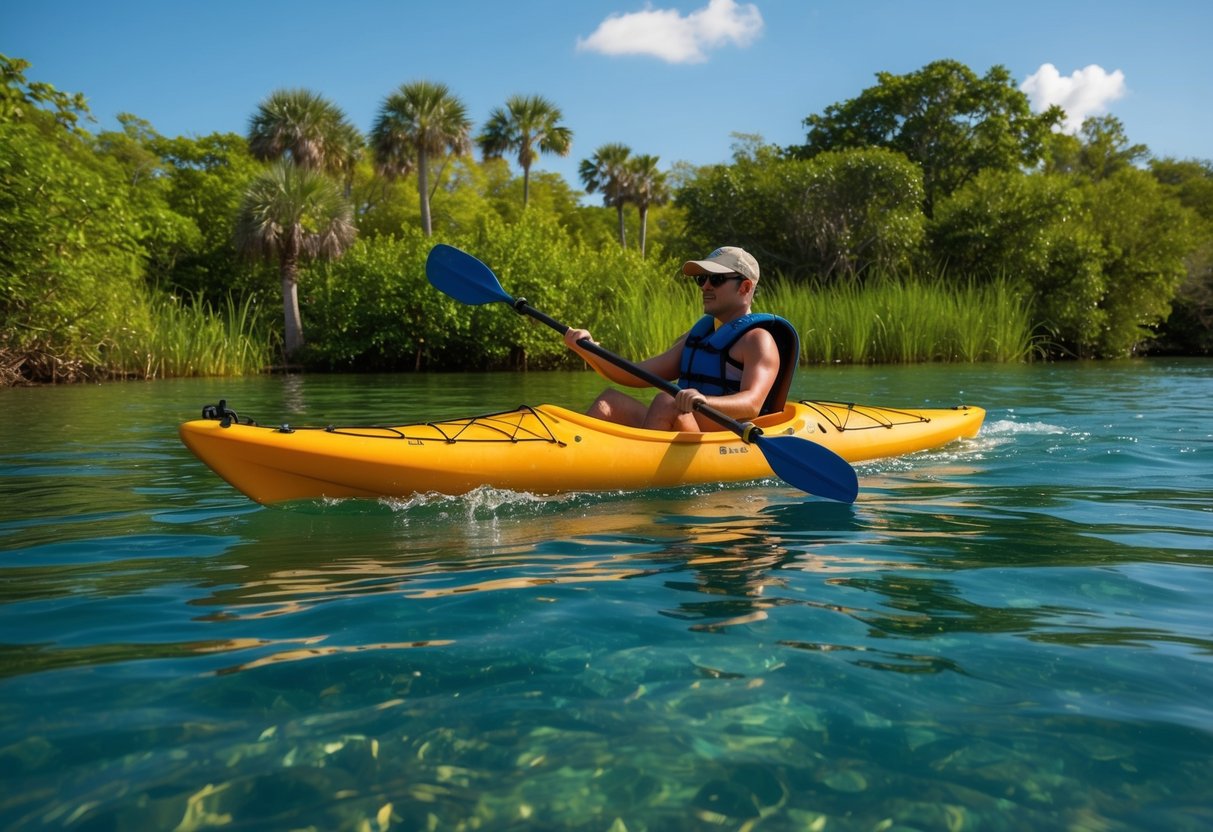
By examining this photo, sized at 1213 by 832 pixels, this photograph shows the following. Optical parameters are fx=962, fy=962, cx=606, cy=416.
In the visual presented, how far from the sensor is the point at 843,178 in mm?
26469

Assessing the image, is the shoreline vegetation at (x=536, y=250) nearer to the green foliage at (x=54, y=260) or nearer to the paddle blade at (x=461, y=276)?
the green foliage at (x=54, y=260)

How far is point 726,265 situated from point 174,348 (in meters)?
14.6

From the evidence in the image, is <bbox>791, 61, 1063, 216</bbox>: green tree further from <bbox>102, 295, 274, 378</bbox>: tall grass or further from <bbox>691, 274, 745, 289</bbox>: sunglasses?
<bbox>691, 274, 745, 289</bbox>: sunglasses

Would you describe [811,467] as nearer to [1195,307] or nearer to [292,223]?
[292,223]

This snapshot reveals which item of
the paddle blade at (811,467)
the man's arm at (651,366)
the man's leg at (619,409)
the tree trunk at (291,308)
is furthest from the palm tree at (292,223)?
the paddle blade at (811,467)

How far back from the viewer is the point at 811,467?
4.32 meters

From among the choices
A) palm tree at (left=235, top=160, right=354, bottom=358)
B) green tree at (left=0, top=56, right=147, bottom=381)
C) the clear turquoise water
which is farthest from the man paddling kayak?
palm tree at (left=235, top=160, right=354, bottom=358)

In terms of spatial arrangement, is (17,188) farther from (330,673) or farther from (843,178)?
(843,178)

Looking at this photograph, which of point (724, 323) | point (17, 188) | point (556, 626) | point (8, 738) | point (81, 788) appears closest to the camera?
point (81, 788)

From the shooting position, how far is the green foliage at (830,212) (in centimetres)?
2622

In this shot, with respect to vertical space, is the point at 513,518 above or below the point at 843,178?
below

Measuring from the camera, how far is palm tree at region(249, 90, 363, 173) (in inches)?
1120

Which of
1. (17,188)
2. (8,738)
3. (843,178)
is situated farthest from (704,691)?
(843,178)

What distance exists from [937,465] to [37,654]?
4846mm
